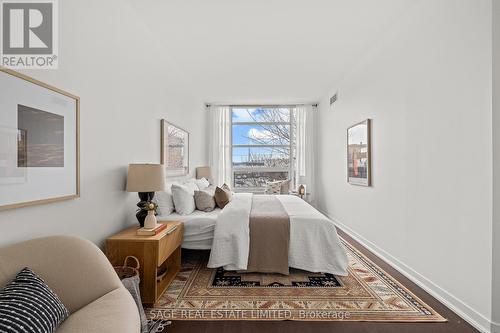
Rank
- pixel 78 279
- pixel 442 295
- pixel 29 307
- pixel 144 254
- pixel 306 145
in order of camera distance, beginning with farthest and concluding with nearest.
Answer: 1. pixel 306 145
2. pixel 442 295
3. pixel 144 254
4. pixel 78 279
5. pixel 29 307

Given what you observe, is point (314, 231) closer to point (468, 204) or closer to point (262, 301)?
point (262, 301)

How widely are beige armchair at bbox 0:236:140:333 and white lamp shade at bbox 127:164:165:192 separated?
83 centimetres

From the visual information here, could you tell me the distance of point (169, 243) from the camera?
237 cm

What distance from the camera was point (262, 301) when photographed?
2238mm

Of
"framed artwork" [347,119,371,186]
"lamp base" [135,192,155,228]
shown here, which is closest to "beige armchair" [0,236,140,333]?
"lamp base" [135,192,155,228]

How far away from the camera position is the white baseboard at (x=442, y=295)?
5.96ft

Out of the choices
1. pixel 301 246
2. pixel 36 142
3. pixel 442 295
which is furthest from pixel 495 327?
pixel 36 142

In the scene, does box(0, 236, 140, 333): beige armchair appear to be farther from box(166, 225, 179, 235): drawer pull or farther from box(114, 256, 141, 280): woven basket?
box(166, 225, 179, 235): drawer pull

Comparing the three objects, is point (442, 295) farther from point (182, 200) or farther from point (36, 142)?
point (36, 142)

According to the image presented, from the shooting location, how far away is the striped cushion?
37.7 inches

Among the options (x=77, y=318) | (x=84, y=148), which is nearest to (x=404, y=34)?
Result: (x=84, y=148)

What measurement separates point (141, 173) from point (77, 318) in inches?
52.3

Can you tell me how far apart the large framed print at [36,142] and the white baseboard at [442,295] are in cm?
303

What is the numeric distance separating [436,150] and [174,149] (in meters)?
3.31
